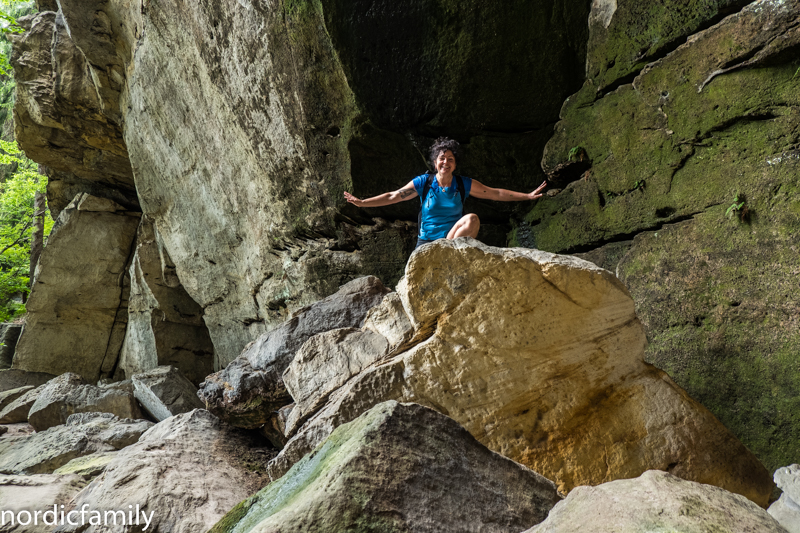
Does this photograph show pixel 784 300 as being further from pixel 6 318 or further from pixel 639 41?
pixel 6 318

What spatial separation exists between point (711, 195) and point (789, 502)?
2938 mm

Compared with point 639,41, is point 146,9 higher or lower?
higher

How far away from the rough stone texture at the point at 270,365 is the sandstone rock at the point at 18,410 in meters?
5.91

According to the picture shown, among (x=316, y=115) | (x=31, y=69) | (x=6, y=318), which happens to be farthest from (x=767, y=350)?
(x=6, y=318)

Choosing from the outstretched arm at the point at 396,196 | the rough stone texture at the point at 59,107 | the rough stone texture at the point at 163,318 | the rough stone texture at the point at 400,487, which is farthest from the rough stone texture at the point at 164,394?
the rough stone texture at the point at 400,487

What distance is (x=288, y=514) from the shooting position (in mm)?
1790

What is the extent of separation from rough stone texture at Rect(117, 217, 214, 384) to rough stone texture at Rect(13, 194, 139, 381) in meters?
1.46

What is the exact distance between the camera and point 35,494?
405 centimetres

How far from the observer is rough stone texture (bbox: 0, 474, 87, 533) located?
3670 mm

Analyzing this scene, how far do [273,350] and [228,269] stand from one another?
4661 millimetres

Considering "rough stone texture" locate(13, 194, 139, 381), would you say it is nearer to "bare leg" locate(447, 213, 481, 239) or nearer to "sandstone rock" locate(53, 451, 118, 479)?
"sandstone rock" locate(53, 451, 118, 479)

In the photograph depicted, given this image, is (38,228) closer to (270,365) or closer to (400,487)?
(270,365)

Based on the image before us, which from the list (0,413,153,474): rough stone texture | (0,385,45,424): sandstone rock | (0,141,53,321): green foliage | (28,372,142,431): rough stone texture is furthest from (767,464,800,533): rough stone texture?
(0,141,53,321): green foliage

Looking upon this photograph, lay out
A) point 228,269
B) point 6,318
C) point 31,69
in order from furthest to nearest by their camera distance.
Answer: point 6,318
point 31,69
point 228,269
